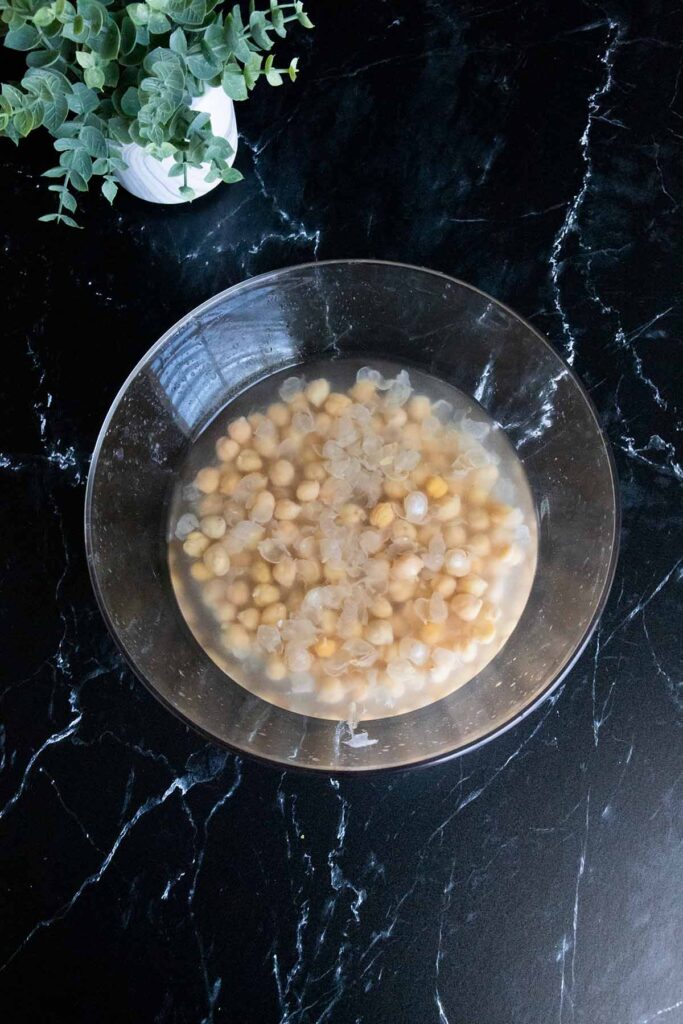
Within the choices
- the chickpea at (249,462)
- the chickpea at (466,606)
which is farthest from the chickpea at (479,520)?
the chickpea at (249,462)

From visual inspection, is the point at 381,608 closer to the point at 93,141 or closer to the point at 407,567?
the point at 407,567

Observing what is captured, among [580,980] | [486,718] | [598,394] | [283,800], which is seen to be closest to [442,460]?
[598,394]

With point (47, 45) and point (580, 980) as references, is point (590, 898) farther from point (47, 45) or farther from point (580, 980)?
point (47, 45)

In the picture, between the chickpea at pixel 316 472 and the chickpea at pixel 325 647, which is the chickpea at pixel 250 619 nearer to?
the chickpea at pixel 325 647

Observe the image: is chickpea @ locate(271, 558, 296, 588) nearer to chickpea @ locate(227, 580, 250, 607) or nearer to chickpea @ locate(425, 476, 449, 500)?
chickpea @ locate(227, 580, 250, 607)

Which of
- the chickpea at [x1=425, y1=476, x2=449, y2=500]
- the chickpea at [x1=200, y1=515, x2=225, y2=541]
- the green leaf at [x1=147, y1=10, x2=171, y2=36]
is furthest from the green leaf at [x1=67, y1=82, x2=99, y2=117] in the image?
the chickpea at [x1=425, y1=476, x2=449, y2=500]

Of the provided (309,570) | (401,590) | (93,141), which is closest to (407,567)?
(401,590)
